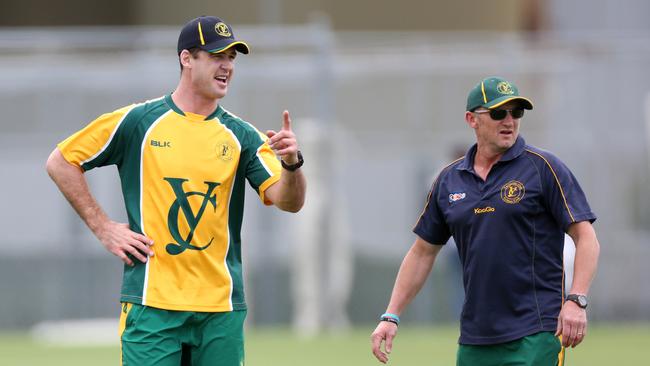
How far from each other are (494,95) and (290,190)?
4.00ft

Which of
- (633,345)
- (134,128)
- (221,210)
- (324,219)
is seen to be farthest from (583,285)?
(324,219)

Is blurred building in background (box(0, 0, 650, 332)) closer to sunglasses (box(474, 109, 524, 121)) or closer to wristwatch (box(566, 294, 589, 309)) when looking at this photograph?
sunglasses (box(474, 109, 524, 121))

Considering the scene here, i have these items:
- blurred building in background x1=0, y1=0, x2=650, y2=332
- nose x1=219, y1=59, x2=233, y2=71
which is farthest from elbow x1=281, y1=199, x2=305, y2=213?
blurred building in background x1=0, y1=0, x2=650, y2=332

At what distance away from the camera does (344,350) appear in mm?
14266

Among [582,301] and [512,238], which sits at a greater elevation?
[512,238]

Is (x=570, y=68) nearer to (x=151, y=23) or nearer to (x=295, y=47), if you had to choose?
(x=295, y=47)

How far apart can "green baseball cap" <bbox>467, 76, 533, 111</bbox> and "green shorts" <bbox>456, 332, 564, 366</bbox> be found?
121cm

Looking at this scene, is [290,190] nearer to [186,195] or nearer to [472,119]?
[186,195]

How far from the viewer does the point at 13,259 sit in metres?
17.3

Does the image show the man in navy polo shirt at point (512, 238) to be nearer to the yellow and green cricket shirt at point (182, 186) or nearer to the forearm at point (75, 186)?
the yellow and green cricket shirt at point (182, 186)

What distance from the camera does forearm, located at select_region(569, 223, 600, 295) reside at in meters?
6.44

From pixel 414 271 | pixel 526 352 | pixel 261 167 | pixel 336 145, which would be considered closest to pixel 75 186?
pixel 261 167

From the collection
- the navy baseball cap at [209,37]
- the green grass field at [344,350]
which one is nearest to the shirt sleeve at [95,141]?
the navy baseball cap at [209,37]

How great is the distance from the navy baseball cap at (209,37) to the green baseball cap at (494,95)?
4.12ft
